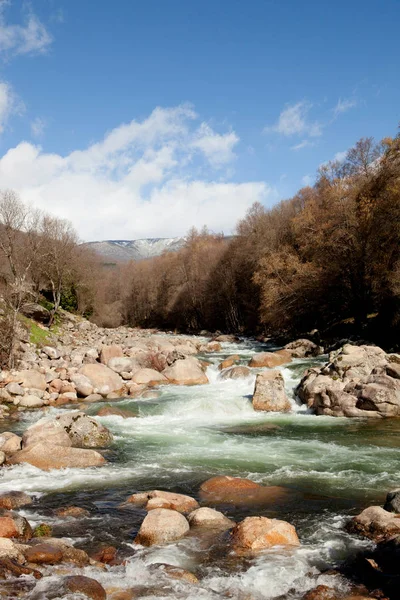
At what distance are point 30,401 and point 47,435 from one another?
7.51 metres

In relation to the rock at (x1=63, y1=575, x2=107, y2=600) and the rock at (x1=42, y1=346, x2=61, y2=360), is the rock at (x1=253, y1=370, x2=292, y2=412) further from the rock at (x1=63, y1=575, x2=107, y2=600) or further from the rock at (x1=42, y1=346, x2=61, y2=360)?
the rock at (x1=42, y1=346, x2=61, y2=360)

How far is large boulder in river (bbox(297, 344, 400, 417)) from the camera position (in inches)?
655

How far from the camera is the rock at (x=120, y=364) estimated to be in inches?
974

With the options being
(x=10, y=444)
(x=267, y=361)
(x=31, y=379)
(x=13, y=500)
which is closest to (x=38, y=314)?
(x=31, y=379)

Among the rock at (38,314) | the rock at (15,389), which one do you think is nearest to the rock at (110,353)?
the rock at (15,389)

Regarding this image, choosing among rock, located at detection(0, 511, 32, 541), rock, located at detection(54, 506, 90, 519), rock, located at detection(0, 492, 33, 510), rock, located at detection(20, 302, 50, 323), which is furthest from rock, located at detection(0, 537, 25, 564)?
rock, located at detection(20, 302, 50, 323)

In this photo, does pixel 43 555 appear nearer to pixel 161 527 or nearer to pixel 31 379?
pixel 161 527

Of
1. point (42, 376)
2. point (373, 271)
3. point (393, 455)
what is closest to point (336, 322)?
point (373, 271)

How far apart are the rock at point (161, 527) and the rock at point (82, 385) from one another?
14109mm

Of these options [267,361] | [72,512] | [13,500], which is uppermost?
[267,361]

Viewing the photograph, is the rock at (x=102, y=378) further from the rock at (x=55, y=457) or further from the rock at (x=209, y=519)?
the rock at (x=209, y=519)

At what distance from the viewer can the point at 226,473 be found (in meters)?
11.3

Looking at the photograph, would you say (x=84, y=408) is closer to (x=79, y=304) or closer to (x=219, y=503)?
(x=219, y=503)

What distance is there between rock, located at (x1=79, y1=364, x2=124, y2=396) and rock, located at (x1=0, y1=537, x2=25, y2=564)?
1510 centimetres
